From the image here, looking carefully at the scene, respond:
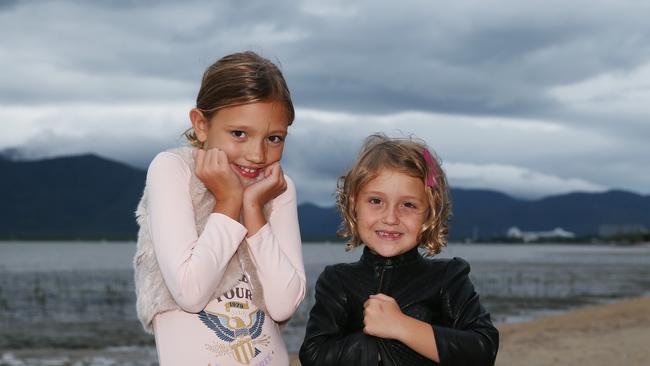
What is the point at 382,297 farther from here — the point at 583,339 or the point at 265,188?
the point at 583,339

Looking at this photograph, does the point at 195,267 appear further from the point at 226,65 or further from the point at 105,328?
the point at 105,328

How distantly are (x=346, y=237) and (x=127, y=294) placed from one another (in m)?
34.1

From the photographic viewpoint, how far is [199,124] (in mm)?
3008

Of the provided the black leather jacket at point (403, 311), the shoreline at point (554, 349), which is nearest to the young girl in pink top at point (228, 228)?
the black leather jacket at point (403, 311)

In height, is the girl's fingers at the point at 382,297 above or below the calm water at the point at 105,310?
above

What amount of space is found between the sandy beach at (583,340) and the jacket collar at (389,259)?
1192 cm

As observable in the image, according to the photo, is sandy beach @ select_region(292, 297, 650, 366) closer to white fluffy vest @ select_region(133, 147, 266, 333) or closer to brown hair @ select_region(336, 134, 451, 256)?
brown hair @ select_region(336, 134, 451, 256)

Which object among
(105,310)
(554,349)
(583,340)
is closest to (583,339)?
(583,340)

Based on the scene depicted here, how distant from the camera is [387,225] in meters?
2.99

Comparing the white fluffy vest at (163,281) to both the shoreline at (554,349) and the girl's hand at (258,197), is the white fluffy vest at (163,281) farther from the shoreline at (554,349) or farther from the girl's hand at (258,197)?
the shoreline at (554,349)

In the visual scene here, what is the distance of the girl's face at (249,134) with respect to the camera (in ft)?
9.36

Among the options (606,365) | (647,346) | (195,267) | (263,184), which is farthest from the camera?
(647,346)

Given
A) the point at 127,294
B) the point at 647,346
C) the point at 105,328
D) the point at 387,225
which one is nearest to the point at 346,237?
the point at 387,225

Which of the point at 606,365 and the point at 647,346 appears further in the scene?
the point at 647,346
